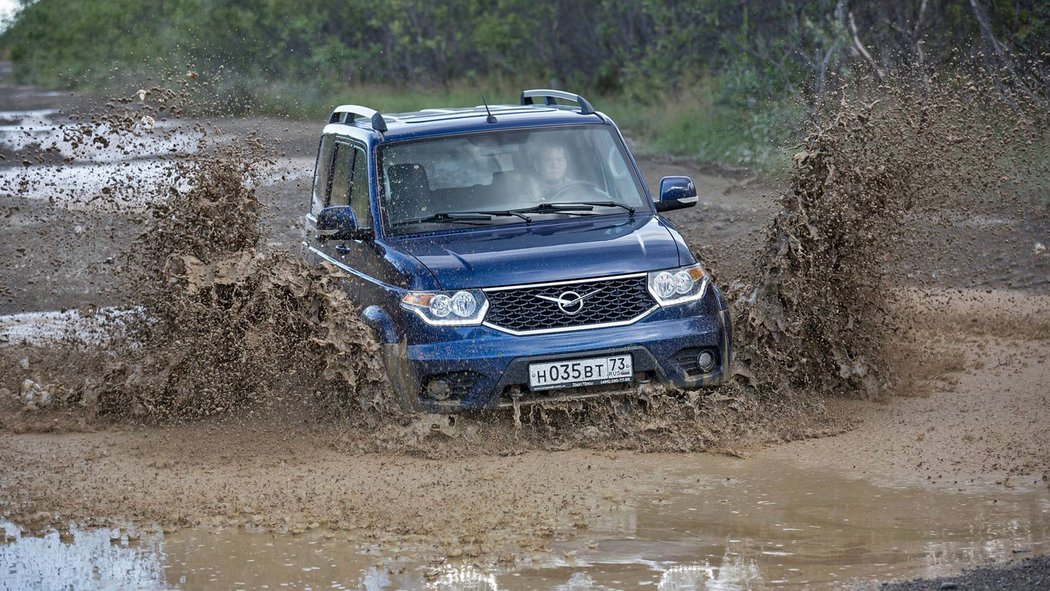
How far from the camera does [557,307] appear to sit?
720cm

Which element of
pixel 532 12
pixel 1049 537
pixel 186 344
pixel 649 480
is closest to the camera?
pixel 1049 537

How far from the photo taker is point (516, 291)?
719cm

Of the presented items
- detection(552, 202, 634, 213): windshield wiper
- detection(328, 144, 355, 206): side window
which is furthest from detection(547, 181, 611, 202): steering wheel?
detection(328, 144, 355, 206): side window

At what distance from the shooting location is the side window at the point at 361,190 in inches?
320

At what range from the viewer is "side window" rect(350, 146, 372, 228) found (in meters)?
8.12

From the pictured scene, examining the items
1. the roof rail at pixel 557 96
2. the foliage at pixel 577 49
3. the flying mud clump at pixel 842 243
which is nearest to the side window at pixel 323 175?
the roof rail at pixel 557 96

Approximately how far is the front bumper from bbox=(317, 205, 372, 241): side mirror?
3.14 ft

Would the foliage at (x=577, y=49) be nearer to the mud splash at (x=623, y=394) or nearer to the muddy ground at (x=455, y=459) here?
the mud splash at (x=623, y=394)

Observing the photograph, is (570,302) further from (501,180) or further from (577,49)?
(577,49)

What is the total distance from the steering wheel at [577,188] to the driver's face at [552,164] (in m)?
0.06

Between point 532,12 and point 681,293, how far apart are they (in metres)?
29.9

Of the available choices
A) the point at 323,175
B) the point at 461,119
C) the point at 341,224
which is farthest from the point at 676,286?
the point at 323,175

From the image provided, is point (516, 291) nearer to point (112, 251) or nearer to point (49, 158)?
point (112, 251)

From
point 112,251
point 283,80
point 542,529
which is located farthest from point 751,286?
point 283,80
